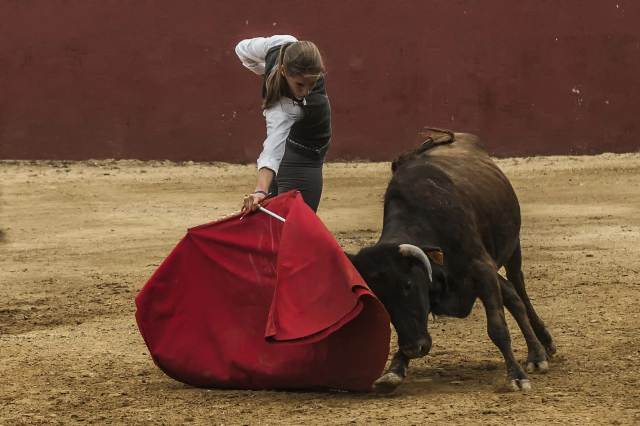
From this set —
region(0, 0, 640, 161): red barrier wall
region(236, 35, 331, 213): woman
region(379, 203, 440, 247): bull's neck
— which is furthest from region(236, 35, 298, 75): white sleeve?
region(0, 0, 640, 161): red barrier wall

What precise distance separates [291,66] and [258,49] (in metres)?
0.50

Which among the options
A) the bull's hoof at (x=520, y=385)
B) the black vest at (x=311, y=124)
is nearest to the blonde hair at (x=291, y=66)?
the black vest at (x=311, y=124)

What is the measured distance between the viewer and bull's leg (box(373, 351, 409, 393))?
15.3 feet

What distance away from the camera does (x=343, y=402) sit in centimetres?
451

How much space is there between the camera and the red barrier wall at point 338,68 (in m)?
12.4

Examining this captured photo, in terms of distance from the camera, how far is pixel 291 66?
464 cm

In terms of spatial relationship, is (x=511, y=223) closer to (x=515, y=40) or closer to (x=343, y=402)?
(x=343, y=402)

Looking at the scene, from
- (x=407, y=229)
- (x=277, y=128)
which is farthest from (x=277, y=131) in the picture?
(x=407, y=229)

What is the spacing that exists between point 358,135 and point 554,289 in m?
5.99

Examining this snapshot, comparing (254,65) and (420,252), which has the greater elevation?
(254,65)

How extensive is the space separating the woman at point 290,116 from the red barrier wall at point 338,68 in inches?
284

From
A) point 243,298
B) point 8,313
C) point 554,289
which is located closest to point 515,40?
point 554,289

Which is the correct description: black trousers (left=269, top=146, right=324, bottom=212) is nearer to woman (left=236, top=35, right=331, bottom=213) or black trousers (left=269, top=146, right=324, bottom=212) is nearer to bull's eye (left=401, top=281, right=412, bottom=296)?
woman (left=236, top=35, right=331, bottom=213)

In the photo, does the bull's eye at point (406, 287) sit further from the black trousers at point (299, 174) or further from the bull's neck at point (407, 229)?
the black trousers at point (299, 174)
